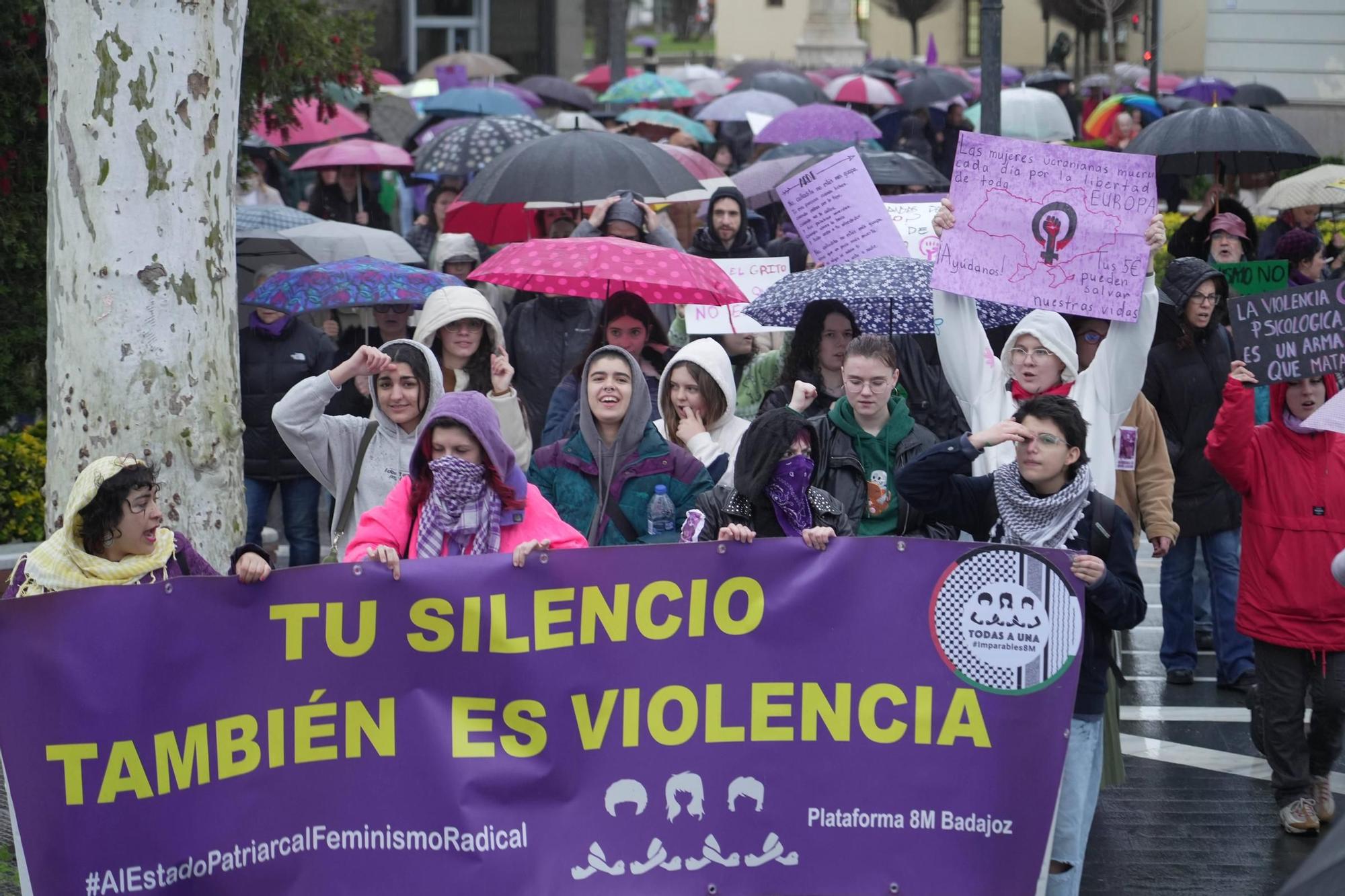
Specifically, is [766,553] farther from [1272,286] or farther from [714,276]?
[1272,286]

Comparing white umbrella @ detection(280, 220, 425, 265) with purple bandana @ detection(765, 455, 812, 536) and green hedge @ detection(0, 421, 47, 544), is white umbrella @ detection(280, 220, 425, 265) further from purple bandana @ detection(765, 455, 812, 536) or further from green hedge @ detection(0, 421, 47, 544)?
purple bandana @ detection(765, 455, 812, 536)

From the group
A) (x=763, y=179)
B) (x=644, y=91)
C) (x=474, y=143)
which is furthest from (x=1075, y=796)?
(x=644, y=91)

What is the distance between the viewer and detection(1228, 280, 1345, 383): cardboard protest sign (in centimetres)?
684

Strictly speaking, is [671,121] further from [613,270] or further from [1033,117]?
[613,270]

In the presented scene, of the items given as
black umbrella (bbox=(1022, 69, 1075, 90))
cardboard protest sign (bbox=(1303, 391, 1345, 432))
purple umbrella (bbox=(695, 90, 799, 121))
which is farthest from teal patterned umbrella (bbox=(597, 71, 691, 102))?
cardboard protest sign (bbox=(1303, 391, 1345, 432))

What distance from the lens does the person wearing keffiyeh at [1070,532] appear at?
546 centimetres

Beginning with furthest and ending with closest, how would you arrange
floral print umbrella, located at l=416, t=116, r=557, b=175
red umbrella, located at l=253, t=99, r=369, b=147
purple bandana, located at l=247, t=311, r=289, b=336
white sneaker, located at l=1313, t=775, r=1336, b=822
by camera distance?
1. red umbrella, located at l=253, t=99, r=369, b=147
2. floral print umbrella, located at l=416, t=116, r=557, b=175
3. purple bandana, located at l=247, t=311, r=289, b=336
4. white sneaker, located at l=1313, t=775, r=1336, b=822

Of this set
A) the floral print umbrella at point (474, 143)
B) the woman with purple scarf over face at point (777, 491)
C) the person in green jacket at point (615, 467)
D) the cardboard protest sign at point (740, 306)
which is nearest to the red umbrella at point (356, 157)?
the floral print umbrella at point (474, 143)

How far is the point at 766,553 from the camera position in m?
5.39

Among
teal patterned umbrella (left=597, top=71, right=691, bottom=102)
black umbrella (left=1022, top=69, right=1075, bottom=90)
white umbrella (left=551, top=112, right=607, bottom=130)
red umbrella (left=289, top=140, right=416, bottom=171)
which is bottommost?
red umbrella (left=289, top=140, right=416, bottom=171)

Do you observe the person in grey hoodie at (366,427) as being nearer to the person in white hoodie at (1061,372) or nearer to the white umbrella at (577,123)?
the person in white hoodie at (1061,372)

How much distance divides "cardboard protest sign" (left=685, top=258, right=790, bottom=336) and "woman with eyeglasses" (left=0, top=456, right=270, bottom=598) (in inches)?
164

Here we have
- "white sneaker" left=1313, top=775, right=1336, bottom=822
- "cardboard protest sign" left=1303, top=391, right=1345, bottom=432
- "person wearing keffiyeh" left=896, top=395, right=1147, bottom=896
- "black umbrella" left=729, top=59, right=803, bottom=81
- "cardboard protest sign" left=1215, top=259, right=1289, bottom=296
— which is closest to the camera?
"person wearing keffiyeh" left=896, top=395, right=1147, bottom=896

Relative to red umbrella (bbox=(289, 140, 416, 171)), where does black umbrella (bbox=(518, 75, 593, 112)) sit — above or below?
above
